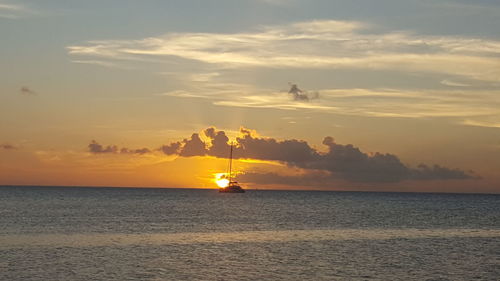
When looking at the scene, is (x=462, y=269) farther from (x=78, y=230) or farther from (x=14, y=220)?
(x=14, y=220)

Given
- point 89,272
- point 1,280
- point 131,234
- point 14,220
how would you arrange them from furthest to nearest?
point 14,220
point 131,234
point 89,272
point 1,280

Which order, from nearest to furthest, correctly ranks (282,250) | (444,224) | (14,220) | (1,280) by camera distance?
(1,280) < (282,250) < (14,220) < (444,224)

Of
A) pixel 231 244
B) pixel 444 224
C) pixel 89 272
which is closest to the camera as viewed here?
pixel 89 272

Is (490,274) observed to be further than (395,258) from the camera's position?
No

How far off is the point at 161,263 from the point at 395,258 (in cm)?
2415

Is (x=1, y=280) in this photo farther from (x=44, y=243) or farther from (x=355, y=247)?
(x=355, y=247)

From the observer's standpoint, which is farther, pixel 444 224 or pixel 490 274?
pixel 444 224

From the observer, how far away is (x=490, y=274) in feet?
200

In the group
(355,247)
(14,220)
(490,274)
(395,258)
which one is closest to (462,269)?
(490,274)

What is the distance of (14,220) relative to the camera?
4781 inches

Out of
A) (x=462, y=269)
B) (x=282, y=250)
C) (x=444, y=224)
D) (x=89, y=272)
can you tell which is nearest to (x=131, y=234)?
(x=282, y=250)

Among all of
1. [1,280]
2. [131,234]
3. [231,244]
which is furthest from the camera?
[131,234]

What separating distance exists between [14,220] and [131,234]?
35.2 meters

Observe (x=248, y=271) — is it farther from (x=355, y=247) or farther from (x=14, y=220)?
(x=14, y=220)
